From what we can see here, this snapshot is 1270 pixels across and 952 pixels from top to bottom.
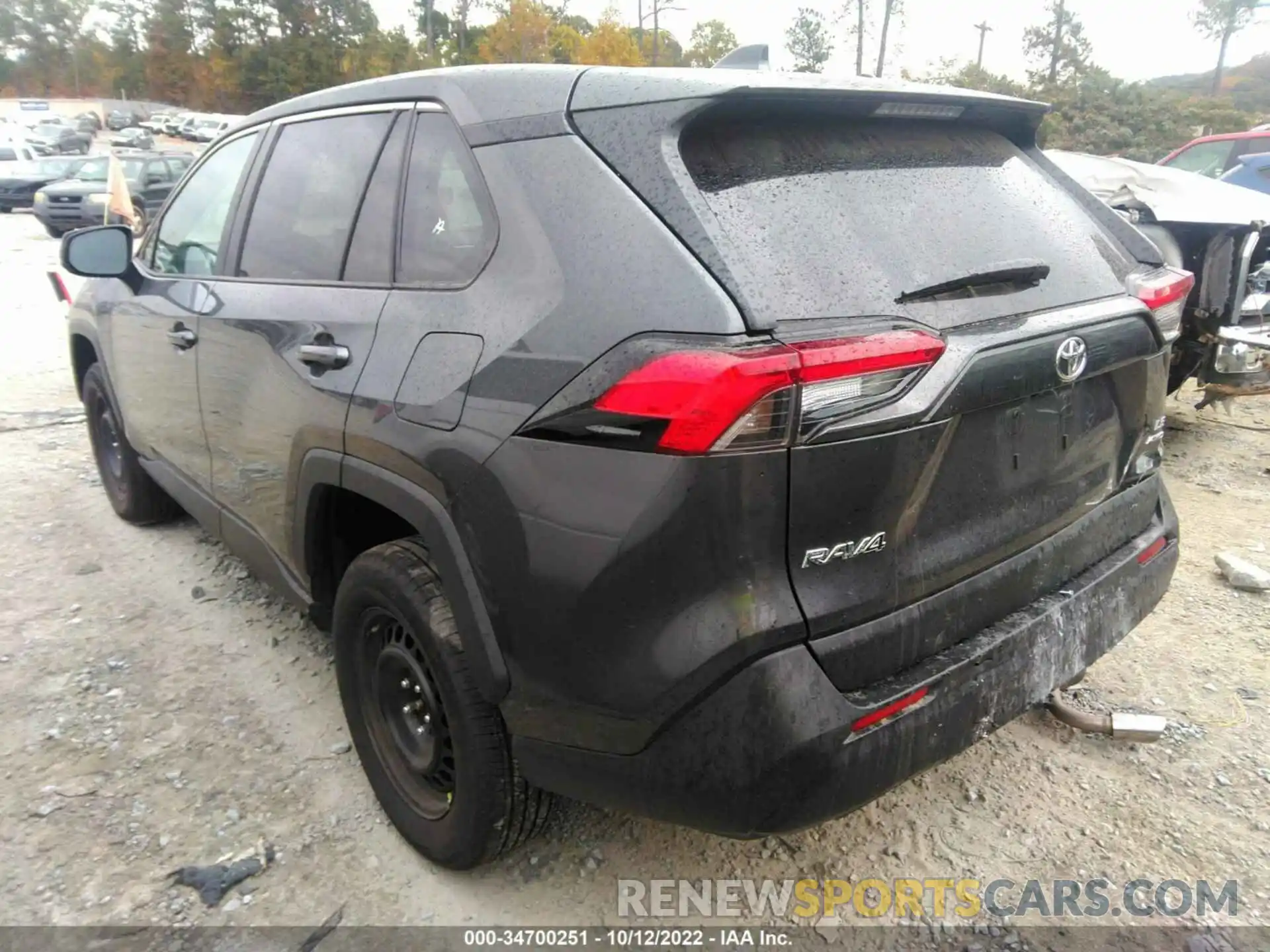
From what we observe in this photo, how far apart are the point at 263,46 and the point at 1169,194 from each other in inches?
2918

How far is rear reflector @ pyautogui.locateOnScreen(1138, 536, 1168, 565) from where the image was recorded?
2.35 meters

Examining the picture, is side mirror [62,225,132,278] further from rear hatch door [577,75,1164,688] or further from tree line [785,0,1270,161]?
tree line [785,0,1270,161]

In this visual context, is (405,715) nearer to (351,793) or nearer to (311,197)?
(351,793)

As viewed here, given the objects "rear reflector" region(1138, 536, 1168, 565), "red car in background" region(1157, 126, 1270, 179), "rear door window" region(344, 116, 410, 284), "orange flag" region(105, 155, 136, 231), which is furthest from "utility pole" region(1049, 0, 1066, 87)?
"rear door window" region(344, 116, 410, 284)

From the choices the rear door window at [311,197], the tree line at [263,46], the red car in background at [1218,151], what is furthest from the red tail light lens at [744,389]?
the tree line at [263,46]

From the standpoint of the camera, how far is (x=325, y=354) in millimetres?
2355

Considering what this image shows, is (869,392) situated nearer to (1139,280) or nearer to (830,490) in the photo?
(830,490)

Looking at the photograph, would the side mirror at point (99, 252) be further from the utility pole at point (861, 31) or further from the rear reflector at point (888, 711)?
the utility pole at point (861, 31)


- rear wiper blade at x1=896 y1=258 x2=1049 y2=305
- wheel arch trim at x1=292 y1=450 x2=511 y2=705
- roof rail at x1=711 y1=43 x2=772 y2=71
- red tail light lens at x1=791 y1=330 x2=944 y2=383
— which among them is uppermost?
roof rail at x1=711 y1=43 x2=772 y2=71

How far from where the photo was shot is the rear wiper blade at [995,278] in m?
1.85

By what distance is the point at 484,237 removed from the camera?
2018 millimetres

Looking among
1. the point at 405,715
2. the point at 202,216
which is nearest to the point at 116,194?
the point at 202,216
